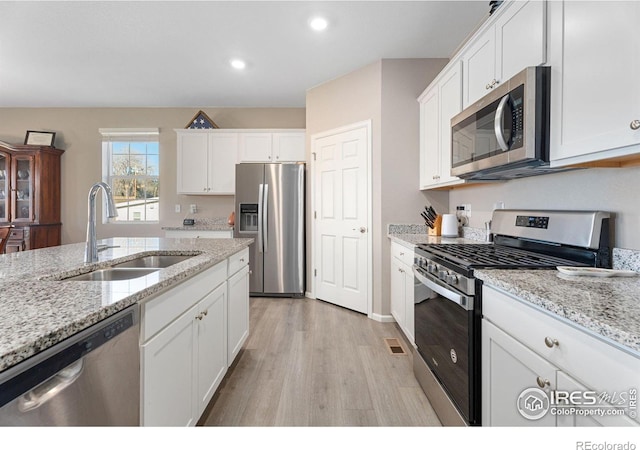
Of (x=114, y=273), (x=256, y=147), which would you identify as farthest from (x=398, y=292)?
(x=256, y=147)

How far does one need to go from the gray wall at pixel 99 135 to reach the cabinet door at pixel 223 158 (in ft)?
1.29

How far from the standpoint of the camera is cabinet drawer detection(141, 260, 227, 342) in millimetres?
1048

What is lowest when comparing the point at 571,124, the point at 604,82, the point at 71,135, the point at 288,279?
the point at 288,279

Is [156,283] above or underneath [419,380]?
above

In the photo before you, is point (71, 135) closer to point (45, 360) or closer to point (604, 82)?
point (45, 360)

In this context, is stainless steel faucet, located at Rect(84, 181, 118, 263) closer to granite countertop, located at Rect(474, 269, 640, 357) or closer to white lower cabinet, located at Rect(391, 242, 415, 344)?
granite countertop, located at Rect(474, 269, 640, 357)

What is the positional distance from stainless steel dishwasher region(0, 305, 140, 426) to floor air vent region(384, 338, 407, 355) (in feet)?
6.38

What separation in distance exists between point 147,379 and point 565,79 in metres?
1.99

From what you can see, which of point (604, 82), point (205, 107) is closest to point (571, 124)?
point (604, 82)

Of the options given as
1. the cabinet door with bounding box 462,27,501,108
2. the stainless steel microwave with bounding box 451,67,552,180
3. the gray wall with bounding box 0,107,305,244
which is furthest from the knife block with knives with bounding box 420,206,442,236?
the gray wall with bounding box 0,107,305,244

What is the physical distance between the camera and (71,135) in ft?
16.1

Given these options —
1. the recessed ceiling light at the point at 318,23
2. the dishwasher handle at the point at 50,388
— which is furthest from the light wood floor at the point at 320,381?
the recessed ceiling light at the point at 318,23

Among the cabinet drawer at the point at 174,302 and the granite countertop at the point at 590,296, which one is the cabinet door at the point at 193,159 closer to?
the cabinet drawer at the point at 174,302

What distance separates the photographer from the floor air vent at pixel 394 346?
248cm
